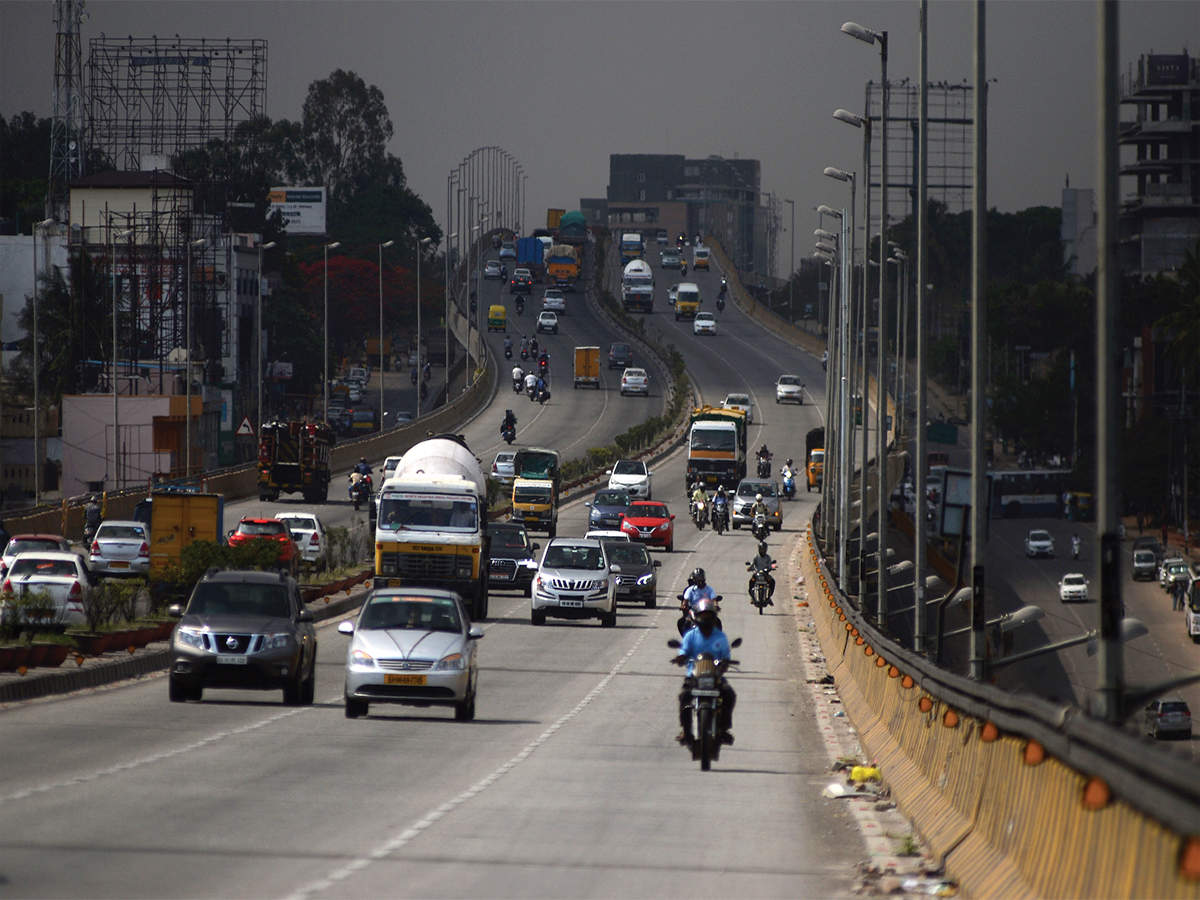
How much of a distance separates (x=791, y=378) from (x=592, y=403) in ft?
44.0

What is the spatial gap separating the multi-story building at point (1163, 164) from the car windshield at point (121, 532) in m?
121

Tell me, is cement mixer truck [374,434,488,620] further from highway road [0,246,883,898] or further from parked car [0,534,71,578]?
parked car [0,534,71,578]

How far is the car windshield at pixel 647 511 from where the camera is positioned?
218ft

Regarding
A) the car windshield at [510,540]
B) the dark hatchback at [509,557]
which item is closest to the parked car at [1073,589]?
the dark hatchback at [509,557]

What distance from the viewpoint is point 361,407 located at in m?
137

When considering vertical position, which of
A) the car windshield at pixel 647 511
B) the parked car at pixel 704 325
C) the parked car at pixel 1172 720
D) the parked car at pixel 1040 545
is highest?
the parked car at pixel 704 325

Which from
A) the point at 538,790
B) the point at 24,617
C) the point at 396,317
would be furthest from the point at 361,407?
the point at 538,790

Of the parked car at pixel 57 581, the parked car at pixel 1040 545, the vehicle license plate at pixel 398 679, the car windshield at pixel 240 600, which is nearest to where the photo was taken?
the vehicle license plate at pixel 398 679

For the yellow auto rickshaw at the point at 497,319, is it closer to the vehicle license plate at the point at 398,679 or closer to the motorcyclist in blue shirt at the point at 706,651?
the vehicle license plate at the point at 398,679

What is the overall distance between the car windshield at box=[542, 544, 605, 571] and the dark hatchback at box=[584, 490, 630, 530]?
2470 cm

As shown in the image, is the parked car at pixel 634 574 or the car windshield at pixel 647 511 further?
the car windshield at pixel 647 511

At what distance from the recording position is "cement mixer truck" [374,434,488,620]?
125 ft

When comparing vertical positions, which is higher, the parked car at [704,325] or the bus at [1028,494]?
the parked car at [704,325]

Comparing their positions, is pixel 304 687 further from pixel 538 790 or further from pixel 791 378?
pixel 791 378
